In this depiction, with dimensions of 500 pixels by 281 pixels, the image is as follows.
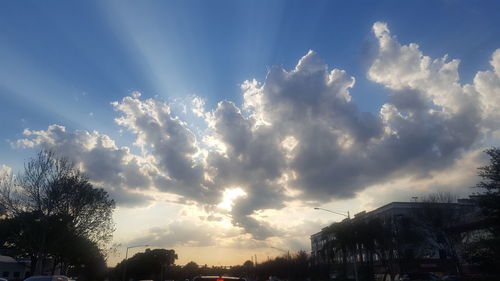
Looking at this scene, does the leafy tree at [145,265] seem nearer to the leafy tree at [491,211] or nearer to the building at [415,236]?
the building at [415,236]

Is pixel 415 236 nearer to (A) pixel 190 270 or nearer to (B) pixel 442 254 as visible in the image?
(B) pixel 442 254

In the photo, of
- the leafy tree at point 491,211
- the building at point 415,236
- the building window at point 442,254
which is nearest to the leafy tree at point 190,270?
the building at point 415,236

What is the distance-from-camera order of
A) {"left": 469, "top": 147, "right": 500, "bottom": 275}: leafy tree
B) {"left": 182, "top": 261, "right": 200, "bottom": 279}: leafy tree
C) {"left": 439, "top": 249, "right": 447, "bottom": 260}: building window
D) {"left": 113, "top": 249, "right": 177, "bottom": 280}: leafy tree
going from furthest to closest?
{"left": 182, "top": 261, "right": 200, "bottom": 279}: leafy tree < {"left": 113, "top": 249, "right": 177, "bottom": 280}: leafy tree < {"left": 439, "top": 249, "right": 447, "bottom": 260}: building window < {"left": 469, "top": 147, "right": 500, "bottom": 275}: leafy tree

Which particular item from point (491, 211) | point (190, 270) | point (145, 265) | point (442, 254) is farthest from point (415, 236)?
point (190, 270)

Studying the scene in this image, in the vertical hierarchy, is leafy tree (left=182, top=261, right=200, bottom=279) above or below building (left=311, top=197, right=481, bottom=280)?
below

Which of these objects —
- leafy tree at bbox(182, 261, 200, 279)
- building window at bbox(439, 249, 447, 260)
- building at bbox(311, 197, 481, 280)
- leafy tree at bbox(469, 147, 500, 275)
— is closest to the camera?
leafy tree at bbox(469, 147, 500, 275)

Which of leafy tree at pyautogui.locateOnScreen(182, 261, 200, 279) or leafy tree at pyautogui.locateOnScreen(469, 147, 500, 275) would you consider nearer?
leafy tree at pyautogui.locateOnScreen(469, 147, 500, 275)

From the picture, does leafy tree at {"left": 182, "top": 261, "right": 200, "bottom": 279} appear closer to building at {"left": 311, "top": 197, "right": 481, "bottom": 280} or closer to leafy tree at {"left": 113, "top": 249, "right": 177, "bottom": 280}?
leafy tree at {"left": 113, "top": 249, "right": 177, "bottom": 280}

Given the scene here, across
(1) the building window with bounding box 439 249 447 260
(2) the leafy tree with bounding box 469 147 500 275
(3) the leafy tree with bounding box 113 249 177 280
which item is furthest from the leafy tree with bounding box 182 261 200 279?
(2) the leafy tree with bounding box 469 147 500 275

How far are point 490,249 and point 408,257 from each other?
27159mm

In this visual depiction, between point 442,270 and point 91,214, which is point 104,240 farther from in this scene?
point 442,270

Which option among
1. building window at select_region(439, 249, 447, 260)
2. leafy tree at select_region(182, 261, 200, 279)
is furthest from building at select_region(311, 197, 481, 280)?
leafy tree at select_region(182, 261, 200, 279)

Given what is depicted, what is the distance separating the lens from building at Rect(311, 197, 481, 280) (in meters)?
49.6

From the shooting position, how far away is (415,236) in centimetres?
6025
